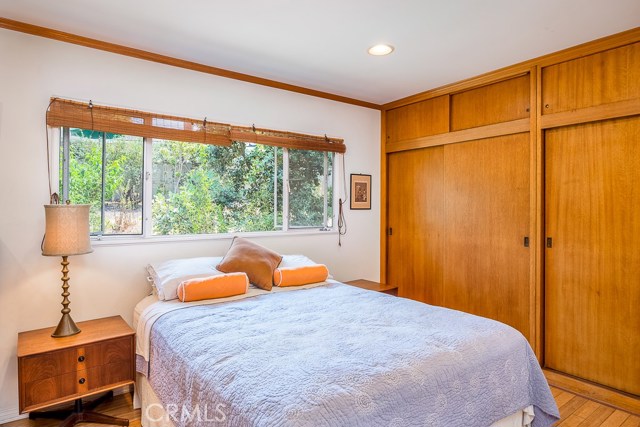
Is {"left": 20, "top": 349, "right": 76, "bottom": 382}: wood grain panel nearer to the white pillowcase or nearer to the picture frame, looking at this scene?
the white pillowcase

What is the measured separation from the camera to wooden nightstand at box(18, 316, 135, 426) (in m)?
1.96

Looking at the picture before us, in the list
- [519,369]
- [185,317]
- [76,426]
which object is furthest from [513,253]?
[76,426]

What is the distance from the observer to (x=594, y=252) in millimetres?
2688

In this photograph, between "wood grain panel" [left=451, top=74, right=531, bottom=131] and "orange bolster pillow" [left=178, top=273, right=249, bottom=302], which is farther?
"wood grain panel" [left=451, top=74, right=531, bottom=131]

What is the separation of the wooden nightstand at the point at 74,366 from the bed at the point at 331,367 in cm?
12

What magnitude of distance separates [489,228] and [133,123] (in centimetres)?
308

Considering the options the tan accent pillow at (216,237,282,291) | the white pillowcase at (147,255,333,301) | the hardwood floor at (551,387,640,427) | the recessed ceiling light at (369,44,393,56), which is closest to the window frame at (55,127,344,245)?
the white pillowcase at (147,255,333,301)

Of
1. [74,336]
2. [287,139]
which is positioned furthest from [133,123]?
[74,336]

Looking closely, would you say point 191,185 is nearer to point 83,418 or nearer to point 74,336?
point 74,336

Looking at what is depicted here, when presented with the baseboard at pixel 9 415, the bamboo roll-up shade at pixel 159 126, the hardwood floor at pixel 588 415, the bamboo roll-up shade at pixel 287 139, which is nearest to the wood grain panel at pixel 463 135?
the bamboo roll-up shade at pixel 287 139

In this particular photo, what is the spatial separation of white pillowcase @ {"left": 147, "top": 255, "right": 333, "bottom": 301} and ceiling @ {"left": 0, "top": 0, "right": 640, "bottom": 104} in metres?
1.59

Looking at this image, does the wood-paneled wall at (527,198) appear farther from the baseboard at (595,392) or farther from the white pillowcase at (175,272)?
the white pillowcase at (175,272)

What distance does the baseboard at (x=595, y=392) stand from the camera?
247cm

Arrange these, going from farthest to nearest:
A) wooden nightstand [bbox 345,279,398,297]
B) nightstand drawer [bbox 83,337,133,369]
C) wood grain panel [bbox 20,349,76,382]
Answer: wooden nightstand [bbox 345,279,398,297]
nightstand drawer [bbox 83,337,133,369]
wood grain panel [bbox 20,349,76,382]
